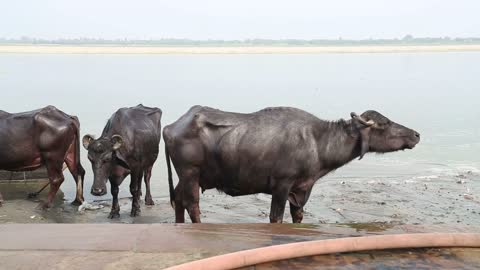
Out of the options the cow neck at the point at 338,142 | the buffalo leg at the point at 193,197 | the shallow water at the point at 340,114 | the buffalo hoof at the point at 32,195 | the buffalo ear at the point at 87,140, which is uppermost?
the cow neck at the point at 338,142

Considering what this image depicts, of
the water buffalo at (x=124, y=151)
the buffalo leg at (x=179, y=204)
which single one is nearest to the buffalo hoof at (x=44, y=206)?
the water buffalo at (x=124, y=151)

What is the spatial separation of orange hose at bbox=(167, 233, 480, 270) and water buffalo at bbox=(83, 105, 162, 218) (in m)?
4.04

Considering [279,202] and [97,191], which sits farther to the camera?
[97,191]

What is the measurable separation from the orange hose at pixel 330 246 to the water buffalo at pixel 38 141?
525 centimetres

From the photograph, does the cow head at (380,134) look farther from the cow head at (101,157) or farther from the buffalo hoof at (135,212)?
the buffalo hoof at (135,212)

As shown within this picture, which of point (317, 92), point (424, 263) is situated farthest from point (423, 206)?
point (317, 92)

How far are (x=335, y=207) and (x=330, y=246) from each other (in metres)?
4.30

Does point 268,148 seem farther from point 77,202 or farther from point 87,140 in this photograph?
point 77,202

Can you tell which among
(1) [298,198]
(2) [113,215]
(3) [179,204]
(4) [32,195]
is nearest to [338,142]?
(1) [298,198]

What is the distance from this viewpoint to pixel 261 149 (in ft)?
20.2

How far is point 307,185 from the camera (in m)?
6.31

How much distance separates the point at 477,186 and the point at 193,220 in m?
5.59

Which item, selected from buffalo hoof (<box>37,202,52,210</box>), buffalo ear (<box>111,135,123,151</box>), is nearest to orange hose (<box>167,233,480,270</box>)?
buffalo ear (<box>111,135,123,151</box>)

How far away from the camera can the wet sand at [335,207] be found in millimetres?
7691
